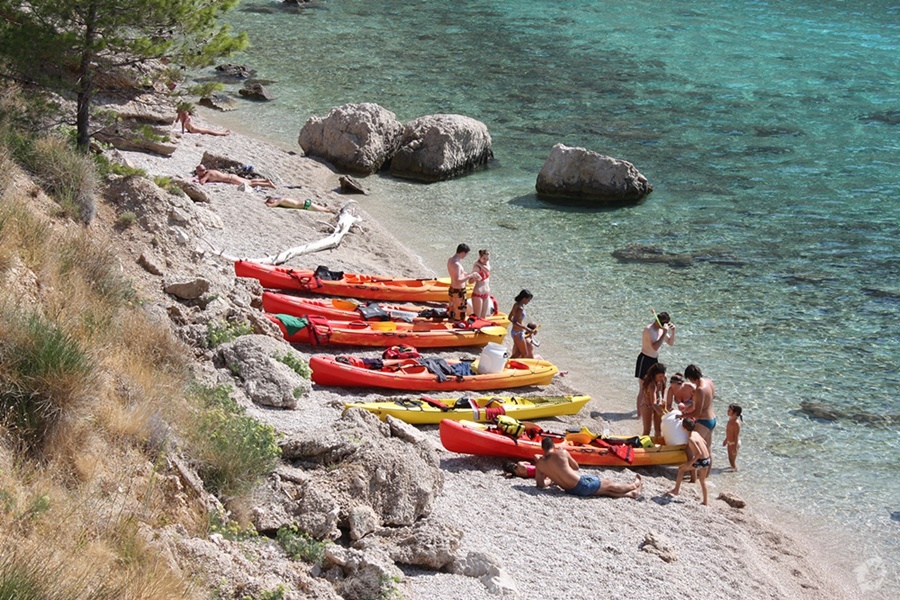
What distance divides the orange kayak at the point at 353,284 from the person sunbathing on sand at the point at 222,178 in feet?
16.0

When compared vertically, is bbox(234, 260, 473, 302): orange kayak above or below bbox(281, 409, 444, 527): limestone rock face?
below

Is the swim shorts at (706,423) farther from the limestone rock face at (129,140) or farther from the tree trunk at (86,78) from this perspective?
the limestone rock face at (129,140)

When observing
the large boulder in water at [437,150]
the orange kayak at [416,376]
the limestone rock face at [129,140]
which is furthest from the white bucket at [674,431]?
the large boulder in water at [437,150]

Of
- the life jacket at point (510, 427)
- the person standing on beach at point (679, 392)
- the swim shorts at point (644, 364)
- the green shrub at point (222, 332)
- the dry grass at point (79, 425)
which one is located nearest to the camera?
the dry grass at point (79, 425)

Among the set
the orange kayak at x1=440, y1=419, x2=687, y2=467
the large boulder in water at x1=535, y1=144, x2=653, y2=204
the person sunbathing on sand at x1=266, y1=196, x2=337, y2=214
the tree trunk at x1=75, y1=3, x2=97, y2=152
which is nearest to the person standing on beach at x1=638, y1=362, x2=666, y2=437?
the orange kayak at x1=440, y1=419, x2=687, y2=467

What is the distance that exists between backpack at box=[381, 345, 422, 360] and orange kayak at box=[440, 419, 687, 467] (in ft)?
7.21

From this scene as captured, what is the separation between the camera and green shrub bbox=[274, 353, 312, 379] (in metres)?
12.8

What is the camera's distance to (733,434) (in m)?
13.6

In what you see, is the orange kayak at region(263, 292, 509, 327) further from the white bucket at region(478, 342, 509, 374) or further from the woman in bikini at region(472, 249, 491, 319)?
the white bucket at region(478, 342, 509, 374)

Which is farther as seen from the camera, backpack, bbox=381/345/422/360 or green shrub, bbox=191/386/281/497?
backpack, bbox=381/345/422/360

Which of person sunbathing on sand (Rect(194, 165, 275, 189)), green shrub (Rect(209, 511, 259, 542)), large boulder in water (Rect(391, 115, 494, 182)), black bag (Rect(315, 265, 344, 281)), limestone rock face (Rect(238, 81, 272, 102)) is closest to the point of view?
→ green shrub (Rect(209, 511, 259, 542))

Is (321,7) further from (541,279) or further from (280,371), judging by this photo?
(280,371)

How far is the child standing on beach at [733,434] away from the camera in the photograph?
13.5 meters

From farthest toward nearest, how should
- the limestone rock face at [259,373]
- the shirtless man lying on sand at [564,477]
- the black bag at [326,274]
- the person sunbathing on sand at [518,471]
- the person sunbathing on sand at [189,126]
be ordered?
the person sunbathing on sand at [189,126], the black bag at [326,274], the person sunbathing on sand at [518,471], the shirtless man lying on sand at [564,477], the limestone rock face at [259,373]
